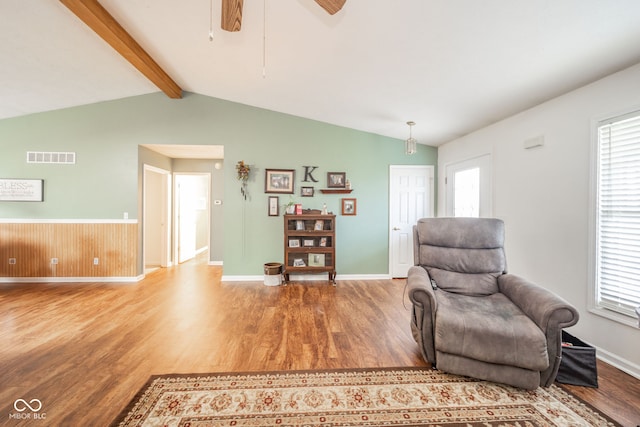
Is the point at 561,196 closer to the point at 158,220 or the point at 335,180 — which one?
the point at 335,180

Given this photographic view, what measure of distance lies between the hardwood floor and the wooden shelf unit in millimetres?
423

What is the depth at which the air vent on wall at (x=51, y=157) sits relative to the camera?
4039 mm

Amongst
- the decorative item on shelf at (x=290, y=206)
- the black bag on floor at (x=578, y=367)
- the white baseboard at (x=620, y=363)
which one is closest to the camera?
the black bag on floor at (x=578, y=367)

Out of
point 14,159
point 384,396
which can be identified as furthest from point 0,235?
point 384,396

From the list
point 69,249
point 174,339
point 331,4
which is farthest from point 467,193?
point 69,249

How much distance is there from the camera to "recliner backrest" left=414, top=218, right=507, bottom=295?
2293 millimetres

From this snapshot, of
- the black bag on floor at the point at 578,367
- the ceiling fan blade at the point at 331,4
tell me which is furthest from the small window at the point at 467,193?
the ceiling fan blade at the point at 331,4

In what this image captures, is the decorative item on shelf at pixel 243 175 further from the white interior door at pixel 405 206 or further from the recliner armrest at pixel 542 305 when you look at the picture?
the recliner armrest at pixel 542 305

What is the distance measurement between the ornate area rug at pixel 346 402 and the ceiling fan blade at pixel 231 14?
7.92ft

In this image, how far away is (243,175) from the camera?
415 centimetres

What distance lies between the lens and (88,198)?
4.11 m

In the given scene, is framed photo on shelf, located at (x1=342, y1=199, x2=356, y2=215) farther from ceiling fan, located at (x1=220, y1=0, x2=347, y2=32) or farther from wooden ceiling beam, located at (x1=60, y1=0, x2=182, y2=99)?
wooden ceiling beam, located at (x1=60, y1=0, x2=182, y2=99)

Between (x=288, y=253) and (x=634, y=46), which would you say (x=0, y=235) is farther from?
(x=634, y=46)

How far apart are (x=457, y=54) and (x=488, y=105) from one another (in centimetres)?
104
